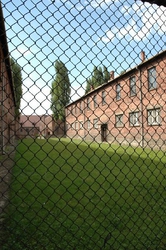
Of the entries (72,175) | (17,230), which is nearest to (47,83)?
(17,230)

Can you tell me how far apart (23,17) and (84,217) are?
2.91 metres

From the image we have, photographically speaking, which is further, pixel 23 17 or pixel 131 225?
pixel 131 225

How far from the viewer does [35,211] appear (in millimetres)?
3750

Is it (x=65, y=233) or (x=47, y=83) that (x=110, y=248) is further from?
(x=47, y=83)

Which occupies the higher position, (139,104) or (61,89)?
(139,104)

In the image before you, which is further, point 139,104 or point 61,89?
point 139,104

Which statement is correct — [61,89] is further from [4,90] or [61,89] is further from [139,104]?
[139,104]

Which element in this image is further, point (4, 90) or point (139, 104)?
point (139, 104)

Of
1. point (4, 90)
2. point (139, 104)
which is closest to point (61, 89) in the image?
point (4, 90)

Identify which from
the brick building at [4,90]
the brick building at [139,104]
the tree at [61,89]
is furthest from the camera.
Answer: the brick building at [139,104]

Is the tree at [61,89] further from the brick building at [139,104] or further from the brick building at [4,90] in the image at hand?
the brick building at [4,90]

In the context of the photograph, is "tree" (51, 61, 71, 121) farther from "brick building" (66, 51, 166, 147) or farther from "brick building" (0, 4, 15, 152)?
"brick building" (0, 4, 15, 152)

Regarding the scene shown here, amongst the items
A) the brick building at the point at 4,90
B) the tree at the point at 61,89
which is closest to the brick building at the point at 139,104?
the tree at the point at 61,89

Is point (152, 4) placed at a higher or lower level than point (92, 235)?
higher
